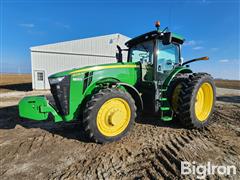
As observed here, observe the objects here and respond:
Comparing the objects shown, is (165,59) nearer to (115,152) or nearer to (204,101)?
(204,101)

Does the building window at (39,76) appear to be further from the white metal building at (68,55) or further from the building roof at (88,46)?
the building roof at (88,46)

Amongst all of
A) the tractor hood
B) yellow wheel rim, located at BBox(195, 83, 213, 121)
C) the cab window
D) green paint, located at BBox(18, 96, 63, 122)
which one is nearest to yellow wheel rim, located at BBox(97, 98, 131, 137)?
the tractor hood

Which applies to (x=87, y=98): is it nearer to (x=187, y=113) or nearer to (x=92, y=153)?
(x=92, y=153)

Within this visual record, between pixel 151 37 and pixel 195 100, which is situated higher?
pixel 151 37

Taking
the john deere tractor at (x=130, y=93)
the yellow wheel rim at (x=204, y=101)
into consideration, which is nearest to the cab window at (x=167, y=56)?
the john deere tractor at (x=130, y=93)

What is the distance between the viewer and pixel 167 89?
399 centimetres

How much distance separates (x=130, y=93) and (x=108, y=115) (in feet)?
3.18

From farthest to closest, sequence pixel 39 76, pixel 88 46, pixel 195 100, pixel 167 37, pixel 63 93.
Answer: pixel 88 46 → pixel 39 76 → pixel 195 100 → pixel 167 37 → pixel 63 93

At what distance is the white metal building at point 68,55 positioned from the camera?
13.9 meters

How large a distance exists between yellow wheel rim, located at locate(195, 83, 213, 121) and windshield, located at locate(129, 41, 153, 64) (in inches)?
67.5

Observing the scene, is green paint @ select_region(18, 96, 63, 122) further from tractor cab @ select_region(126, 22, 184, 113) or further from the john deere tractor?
tractor cab @ select_region(126, 22, 184, 113)

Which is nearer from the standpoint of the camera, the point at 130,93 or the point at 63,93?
the point at 63,93

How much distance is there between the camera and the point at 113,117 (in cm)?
312

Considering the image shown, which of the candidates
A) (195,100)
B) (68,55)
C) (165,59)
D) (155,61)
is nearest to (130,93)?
(155,61)
